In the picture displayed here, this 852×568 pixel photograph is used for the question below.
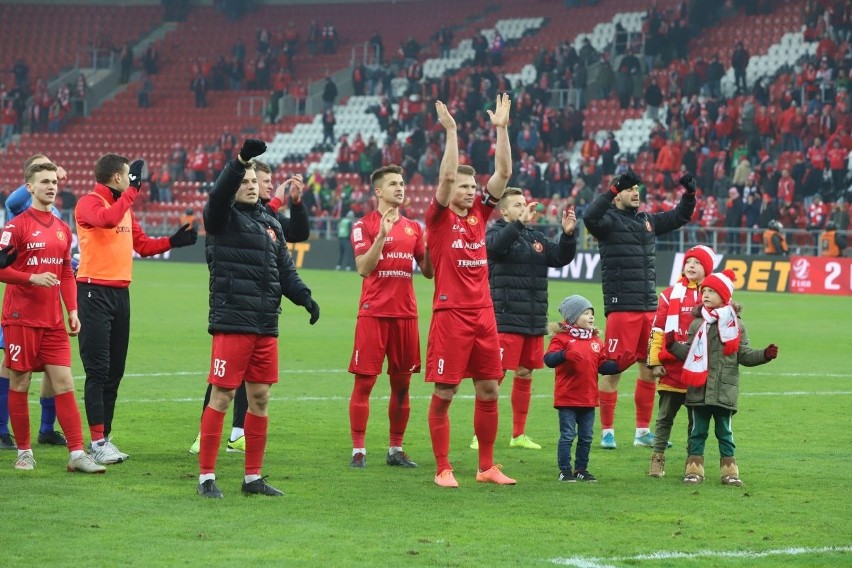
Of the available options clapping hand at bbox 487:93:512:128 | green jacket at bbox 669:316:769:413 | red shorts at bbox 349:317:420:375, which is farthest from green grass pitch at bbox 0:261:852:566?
clapping hand at bbox 487:93:512:128

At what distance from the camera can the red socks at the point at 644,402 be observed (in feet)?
38.2

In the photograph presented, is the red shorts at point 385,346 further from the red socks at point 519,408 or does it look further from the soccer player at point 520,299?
the red socks at point 519,408

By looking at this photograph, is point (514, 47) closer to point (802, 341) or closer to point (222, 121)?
point (222, 121)

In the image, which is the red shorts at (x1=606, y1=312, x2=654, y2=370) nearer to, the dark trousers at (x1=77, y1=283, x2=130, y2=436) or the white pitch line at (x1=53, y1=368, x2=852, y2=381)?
the dark trousers at (x1=77, y1=283, x2=130, y2=436)

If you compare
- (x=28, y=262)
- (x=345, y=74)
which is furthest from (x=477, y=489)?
(x=345, y=74)

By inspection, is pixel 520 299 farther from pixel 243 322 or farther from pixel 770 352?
pixel 243 322

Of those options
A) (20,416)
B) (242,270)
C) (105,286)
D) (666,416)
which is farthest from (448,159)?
(20,416)

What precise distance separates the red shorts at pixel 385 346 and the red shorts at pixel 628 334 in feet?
6.50

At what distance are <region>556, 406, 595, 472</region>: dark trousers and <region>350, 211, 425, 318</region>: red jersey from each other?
60.5 inches

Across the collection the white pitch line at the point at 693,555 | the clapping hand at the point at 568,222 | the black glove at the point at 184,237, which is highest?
the clapping hand at the point at 568,222

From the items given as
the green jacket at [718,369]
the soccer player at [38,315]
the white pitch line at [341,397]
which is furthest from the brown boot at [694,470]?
the white pitch line at [341,397]

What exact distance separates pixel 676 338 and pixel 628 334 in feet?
6.08

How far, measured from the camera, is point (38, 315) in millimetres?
9820

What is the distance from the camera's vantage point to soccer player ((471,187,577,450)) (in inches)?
451
